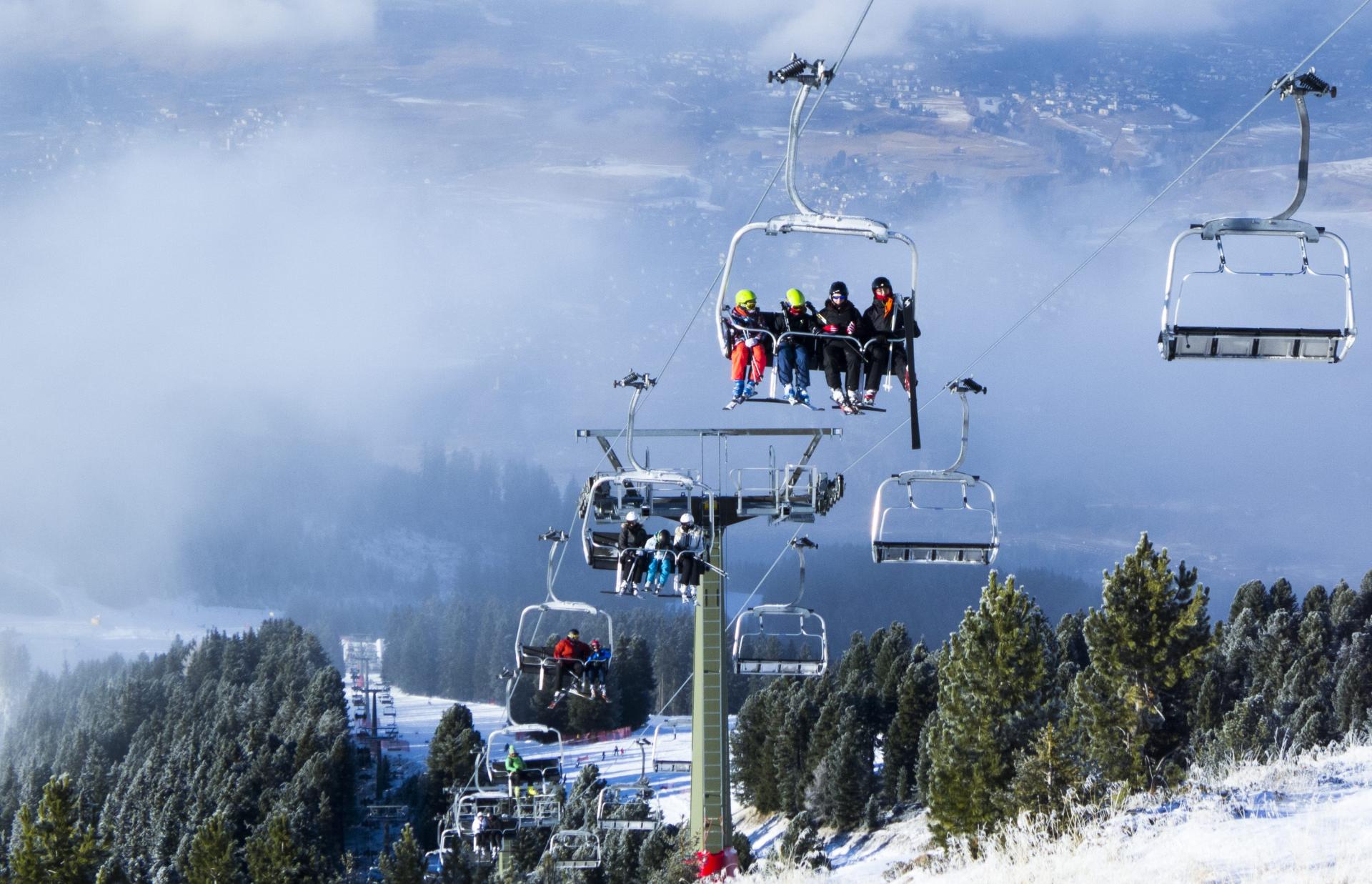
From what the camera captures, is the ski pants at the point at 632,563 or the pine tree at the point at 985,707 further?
the pine tree at the point at 985,707

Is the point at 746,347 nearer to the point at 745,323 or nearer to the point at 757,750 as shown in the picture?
the point at 745,323

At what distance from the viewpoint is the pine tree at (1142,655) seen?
44.6m

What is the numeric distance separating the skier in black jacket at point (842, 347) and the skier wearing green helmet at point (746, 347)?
3.21ft

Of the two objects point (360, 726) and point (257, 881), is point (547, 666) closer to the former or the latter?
point (257, 881)

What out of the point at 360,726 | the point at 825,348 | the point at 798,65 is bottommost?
the point at 360,726

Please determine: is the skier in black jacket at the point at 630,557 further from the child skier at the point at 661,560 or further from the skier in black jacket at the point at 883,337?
the skier in black jacket at the point at 883,337

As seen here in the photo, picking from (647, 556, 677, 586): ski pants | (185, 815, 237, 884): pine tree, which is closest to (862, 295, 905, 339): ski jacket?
(647, 556, 677, 586): ski pants

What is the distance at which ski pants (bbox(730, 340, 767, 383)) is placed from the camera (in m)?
22.3

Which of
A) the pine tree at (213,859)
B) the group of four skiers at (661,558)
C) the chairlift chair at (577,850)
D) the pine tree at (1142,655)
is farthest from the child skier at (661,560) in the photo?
the pine tree at (213,859)

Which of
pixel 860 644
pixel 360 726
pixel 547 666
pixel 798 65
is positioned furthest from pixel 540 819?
pixel 360 726

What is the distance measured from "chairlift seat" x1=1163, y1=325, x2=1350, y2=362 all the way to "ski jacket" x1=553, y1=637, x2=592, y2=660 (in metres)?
18.0

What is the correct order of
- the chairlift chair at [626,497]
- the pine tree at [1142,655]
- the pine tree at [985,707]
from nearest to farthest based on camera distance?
1. the chairlift chair at [626,497]
2. the pine tree at [985,707]
3. the pine tree at [1142,655]

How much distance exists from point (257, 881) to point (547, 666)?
35.3 m

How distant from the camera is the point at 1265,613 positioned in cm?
9081
